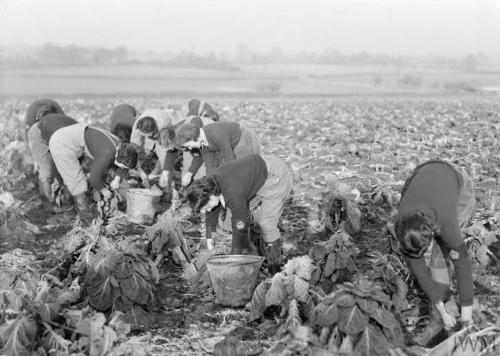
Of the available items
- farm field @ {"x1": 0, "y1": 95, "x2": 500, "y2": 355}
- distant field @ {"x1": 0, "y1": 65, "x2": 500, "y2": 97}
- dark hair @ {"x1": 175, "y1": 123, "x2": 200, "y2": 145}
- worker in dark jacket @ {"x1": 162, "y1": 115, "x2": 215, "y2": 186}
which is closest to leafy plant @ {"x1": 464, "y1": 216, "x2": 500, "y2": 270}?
farm field @ {"x1": 0, "y1": 95, "x2": 500, "y2": 355}

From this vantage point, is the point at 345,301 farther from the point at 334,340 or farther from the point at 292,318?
the point at 292,318

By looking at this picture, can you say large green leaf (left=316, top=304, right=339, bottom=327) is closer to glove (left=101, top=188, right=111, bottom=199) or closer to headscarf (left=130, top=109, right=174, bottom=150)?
glove (left=101, top=188, right=111, bottom=199)

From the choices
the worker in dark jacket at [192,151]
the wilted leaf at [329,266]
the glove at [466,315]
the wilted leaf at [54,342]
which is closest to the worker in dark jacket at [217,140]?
the worker in dark jacket at [192,151]

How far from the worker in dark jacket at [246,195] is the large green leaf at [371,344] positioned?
1.47m

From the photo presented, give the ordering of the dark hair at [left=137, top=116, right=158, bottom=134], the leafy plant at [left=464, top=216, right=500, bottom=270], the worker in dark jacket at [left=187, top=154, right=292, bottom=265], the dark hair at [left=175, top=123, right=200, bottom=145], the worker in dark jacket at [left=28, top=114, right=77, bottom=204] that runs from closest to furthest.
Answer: the worker in dark jacket at [left=187, top=154, right=292, bottom=265], the leafy plant at [left=464, top=216, right=500, bottom=270], the dark hair at [left=175, top=123, right=200, bottom=145], the dark hair at [left=137, top=116, right=158, bottom=134], the worker in dark jacket at [left=28, top=114, right=77, bottom=204]

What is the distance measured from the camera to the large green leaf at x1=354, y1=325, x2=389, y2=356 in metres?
3.41

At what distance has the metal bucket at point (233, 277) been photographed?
4.39 meters

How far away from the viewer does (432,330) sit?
12.4ft

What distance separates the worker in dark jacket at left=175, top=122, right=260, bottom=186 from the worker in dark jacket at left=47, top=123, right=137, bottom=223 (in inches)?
51.3

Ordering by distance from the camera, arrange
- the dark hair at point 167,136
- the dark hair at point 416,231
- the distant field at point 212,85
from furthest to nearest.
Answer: the distant field at point 212,85 → the dark hair at point 167,136 → the dark hair at point 416,231

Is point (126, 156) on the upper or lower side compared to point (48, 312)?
upper

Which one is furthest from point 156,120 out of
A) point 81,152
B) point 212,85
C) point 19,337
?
point 212,85

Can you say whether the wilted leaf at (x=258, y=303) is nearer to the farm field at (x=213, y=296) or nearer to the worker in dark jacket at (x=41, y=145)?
the farm field at (x=213, y=296)

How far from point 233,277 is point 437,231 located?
1.64 meters
